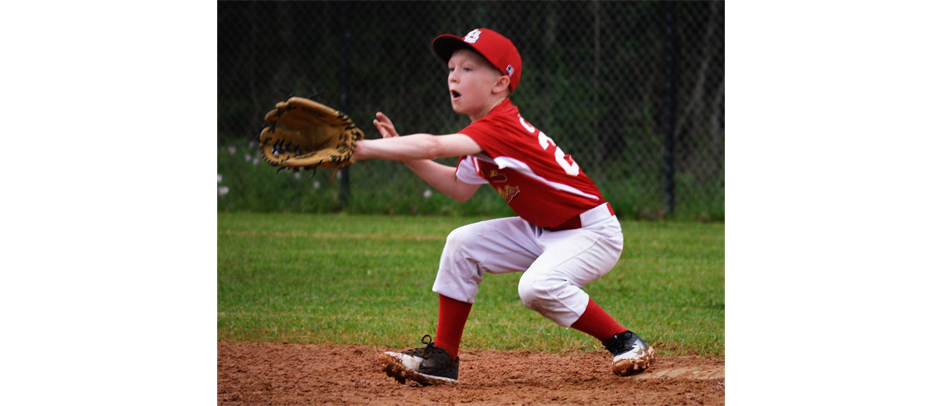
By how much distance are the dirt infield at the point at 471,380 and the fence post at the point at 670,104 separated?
17.3ft

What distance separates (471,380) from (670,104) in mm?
6025

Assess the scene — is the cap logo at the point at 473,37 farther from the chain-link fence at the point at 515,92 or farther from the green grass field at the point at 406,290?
the chain-link fence at the point at 515,92

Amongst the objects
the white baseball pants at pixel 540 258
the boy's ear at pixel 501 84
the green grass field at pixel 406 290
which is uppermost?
the boy's ear at pixel 501 84

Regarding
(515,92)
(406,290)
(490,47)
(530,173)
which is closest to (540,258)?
(530,173)

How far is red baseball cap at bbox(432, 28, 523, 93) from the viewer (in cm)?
323

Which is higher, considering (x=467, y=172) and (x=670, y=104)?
(x=670, y=104)

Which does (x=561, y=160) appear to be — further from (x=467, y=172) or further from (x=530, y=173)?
(x=467, y=172)

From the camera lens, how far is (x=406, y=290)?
215 inches

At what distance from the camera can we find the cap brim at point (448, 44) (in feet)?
10.7

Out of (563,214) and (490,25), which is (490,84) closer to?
(563,214)

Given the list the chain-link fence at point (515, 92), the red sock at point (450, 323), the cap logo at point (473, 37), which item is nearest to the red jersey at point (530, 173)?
the cap logo at point (473, 37)

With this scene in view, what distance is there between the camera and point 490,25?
10211 millimetres

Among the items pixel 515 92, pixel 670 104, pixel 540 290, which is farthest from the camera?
pixel 515 92

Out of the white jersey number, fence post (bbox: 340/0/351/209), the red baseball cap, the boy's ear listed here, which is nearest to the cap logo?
the red baseball cap
